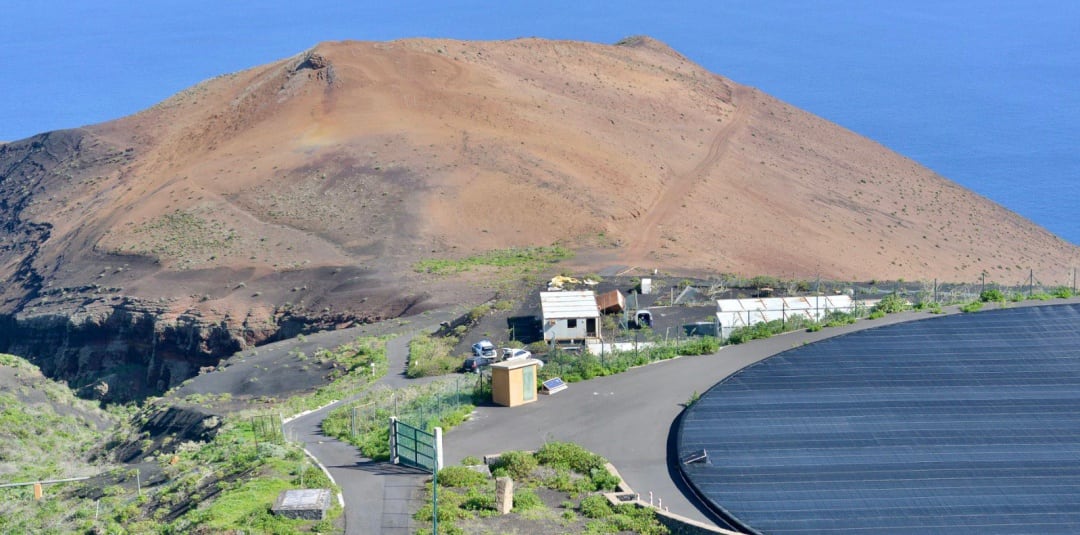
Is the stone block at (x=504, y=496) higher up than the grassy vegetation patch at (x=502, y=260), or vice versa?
the grassy vegetation patch at (x=502, y=260)

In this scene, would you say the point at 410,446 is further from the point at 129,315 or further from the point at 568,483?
the point at 129,315

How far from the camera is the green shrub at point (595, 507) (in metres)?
25.9

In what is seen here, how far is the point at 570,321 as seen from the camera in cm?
4872

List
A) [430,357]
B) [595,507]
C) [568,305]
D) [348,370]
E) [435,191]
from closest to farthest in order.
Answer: [595,507] → [430,357] → [348,370] → [568,305] → [435,191]

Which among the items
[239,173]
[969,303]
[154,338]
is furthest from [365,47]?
[969,303]

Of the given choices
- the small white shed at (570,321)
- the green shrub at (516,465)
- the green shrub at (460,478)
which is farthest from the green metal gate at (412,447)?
the small white shed at (570,321)

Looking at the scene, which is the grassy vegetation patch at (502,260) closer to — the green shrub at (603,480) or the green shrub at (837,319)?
the green shrub at (837,319)

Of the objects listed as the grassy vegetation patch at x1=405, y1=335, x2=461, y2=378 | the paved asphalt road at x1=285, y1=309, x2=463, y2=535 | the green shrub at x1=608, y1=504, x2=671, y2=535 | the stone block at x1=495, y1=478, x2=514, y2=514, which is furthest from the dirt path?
the green shrub at x1=608, y1=504, x2=671, y2=535

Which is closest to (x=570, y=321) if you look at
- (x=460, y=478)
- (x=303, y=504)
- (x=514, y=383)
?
(x=514, y=383)

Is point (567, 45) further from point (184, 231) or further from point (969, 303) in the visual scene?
point (969, 303)

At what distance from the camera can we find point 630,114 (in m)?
97.1

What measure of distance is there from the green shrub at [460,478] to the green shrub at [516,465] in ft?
1.78

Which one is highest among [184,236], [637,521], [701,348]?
[184,236]

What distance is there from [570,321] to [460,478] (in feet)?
70.7
